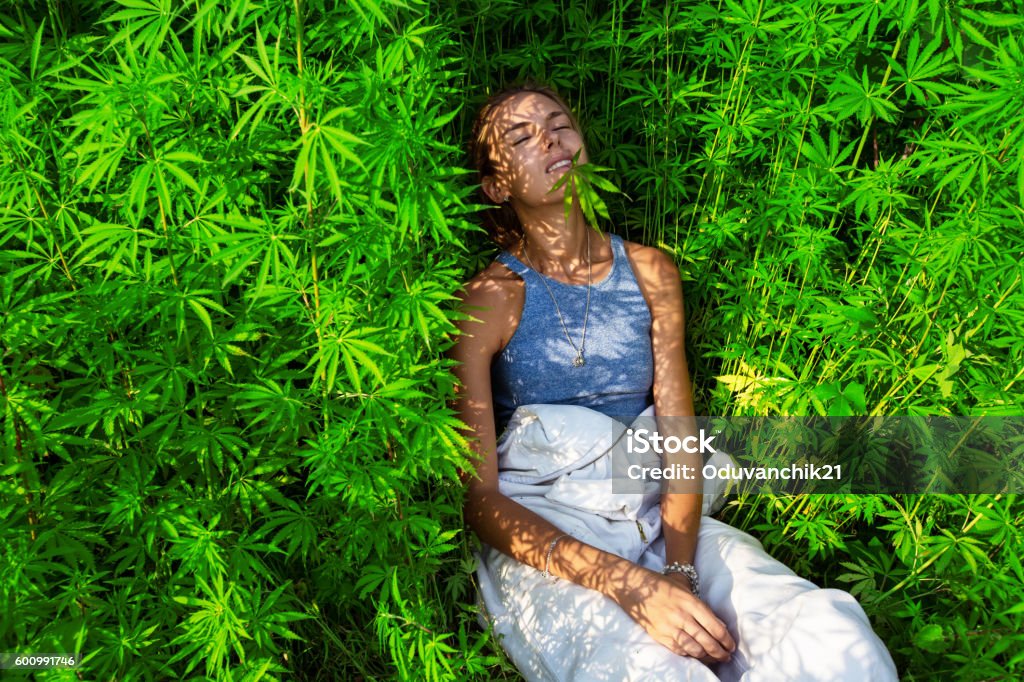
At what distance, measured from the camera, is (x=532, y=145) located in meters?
1.91

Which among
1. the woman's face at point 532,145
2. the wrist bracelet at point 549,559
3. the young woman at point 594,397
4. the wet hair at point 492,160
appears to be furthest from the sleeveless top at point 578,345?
the wrist bracelet at point 549,559

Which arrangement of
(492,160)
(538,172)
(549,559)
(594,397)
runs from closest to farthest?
(549,559)
(538,172)
(492,160)
(594,397)

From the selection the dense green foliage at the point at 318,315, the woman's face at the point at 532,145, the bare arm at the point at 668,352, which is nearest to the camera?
the dense green foliage at the point at 318,315

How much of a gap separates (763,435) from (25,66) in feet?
6.07

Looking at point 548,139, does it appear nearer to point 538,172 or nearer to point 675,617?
point 538,172

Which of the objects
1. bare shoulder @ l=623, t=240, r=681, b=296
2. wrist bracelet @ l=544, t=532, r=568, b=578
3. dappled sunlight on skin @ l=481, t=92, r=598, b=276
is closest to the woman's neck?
dappled sunlight on skin @ l=481, t=92, r=598, b=276

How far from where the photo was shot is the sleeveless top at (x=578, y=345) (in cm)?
205

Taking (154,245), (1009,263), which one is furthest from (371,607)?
(1009,263)

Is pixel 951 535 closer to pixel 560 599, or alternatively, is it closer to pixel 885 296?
pixel 885 296

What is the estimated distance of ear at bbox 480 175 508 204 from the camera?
2.02m

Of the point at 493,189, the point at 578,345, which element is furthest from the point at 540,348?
the point at 493,189

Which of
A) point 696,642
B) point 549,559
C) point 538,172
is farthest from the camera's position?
point 538,172

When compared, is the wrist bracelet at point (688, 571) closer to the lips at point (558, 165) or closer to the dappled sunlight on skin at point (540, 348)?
the dappled sunlight on skin at point (540, 348)

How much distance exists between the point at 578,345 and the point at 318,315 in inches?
34.2
